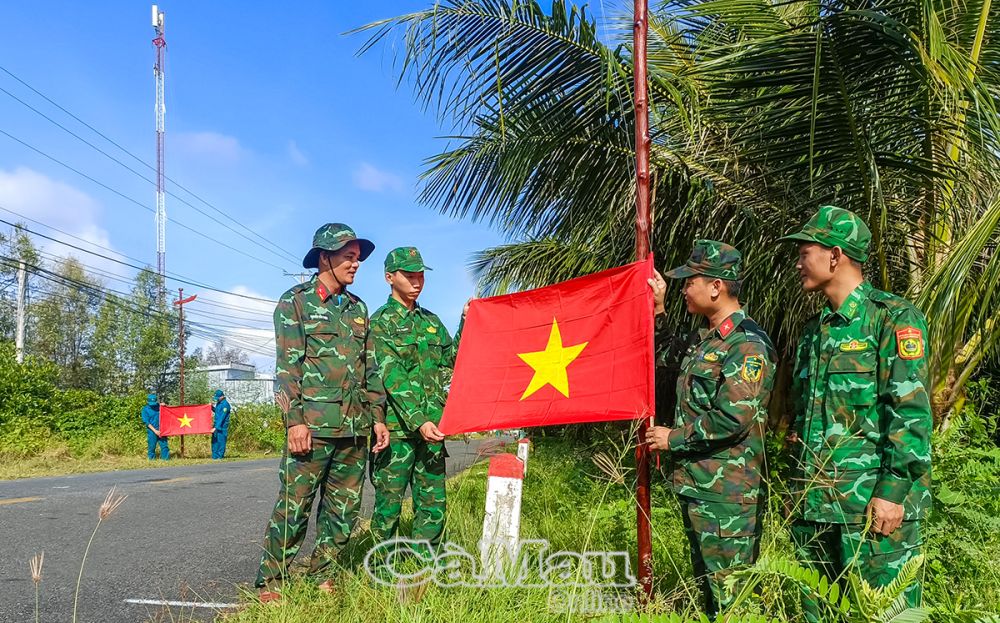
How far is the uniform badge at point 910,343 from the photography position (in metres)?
2.33

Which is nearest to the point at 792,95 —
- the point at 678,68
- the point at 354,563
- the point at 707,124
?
the point at 707,124

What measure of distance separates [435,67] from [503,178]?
1229 mm

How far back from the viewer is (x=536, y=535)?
4625 millimetres

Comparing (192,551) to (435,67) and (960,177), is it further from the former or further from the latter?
(960,177)

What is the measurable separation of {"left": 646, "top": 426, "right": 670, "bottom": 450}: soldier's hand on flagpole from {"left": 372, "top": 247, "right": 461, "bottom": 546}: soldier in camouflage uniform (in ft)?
4.04

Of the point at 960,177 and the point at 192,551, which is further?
the point at 192,551

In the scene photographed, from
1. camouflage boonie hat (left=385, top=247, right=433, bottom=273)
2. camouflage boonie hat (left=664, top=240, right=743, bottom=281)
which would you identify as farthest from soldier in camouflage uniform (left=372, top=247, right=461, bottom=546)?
camouflage boonie hat (left=664, top=240, right=743, bottom=281)

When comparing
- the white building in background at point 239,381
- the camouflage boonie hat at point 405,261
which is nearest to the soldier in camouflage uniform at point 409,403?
the camouflage boonie hat at point 405,261

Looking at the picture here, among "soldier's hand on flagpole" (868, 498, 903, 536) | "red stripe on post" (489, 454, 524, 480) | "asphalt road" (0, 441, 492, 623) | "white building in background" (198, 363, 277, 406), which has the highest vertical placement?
"soldier's hand on flagpole" (868, 498, 903, 536)

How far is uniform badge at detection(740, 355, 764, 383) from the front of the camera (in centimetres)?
270

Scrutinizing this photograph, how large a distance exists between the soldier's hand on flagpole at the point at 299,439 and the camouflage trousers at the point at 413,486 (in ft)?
1.81

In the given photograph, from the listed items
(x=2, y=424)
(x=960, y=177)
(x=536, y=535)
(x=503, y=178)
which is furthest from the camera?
(x=2, y=424)

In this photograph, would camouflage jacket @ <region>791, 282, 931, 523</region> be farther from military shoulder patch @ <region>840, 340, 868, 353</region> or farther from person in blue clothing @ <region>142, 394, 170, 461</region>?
person in blue clothing @ <region>142, 394, 170, 461</region>

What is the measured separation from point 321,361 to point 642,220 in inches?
67.4
